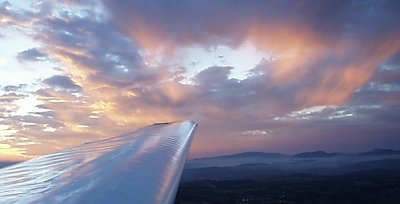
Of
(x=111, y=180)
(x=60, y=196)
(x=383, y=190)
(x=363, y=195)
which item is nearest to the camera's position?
(x=60, y=196)

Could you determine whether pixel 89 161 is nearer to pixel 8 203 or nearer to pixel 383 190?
pixel 8 203

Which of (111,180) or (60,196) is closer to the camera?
(60,196)

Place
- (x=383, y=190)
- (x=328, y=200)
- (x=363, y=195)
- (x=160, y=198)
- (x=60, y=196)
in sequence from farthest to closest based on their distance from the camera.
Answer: (x=383, y=190)
(x=363, y=195)
(x=328, y=200)
(x=160, y=198)
(x=60, y=196)

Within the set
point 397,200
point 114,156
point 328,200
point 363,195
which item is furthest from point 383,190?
point 114,156

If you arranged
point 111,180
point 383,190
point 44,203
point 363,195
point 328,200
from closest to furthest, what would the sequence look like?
point 44,203, point 111,180, point 328,200, point 363,195, point 383,190

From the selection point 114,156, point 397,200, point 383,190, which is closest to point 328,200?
point 397,200

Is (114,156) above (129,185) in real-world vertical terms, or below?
above

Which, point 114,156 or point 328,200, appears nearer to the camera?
point 114,156

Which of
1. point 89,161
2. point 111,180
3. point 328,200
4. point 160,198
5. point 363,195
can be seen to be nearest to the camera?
point 160,198

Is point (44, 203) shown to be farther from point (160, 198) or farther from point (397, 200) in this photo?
point (397, 200)
